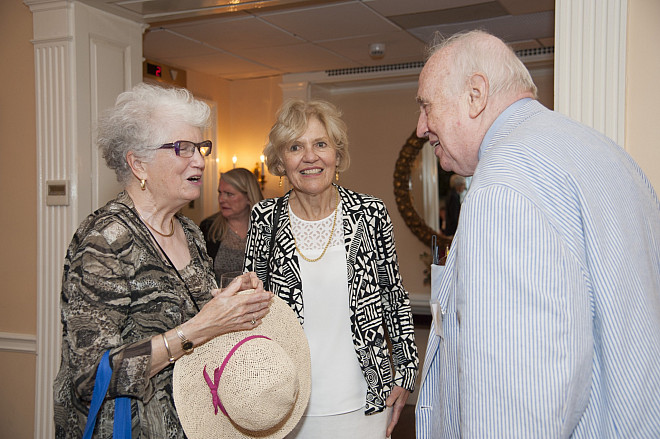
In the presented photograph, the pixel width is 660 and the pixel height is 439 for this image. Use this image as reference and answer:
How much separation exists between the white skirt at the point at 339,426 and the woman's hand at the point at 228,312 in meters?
0.57

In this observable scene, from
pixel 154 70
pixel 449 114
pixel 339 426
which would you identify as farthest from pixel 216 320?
pixel 154 70

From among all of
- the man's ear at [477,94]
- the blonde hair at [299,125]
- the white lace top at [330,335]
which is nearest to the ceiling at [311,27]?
the blonde hair at [299,125]

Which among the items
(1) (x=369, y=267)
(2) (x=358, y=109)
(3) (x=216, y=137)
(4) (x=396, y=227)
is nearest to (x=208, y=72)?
(3) (x=216, y=137)

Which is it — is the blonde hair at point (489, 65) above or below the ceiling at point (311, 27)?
below

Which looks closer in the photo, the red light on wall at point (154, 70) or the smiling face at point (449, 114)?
the smiling face at point (449, 114)

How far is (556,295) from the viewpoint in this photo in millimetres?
931

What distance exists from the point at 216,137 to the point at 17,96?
12.4 feet

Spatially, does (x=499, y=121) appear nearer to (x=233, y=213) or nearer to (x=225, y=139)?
(x=233, y=213)

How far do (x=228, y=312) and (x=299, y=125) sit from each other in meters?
0.95

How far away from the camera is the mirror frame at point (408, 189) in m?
6.82

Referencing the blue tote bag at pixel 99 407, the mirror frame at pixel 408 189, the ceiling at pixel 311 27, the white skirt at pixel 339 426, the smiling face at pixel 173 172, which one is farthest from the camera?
the mirror frame at pixel 408 189

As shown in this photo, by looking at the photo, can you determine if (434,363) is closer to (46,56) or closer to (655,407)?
(655,407)

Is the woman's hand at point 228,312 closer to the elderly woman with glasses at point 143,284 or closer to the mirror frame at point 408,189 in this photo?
the elderly woman with glasses at point 143,284

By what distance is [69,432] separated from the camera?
171cm
